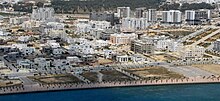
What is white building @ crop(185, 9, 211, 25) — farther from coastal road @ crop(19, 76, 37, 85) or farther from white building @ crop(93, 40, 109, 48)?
coastal road @ crop(19, 76, 37, 85)

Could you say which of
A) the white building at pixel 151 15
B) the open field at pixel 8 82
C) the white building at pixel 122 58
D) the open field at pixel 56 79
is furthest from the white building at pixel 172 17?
the open field at pixel 8 82

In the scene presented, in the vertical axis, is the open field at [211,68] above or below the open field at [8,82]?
below

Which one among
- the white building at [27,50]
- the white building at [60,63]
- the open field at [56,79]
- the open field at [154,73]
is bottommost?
the open field at [154,73]

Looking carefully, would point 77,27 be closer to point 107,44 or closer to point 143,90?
point 107,44

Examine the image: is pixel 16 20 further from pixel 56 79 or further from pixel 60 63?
pixel 56 79

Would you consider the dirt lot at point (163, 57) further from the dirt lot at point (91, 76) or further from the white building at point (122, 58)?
the dirt lot at point (91, 76)

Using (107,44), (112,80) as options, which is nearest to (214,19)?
(107,44)

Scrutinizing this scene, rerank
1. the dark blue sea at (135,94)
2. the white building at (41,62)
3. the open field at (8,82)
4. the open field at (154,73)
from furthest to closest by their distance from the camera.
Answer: the white building at (41,62) < the open field at (154,73) < the open field at (8,82) < the dark blue sea at (135,94)
